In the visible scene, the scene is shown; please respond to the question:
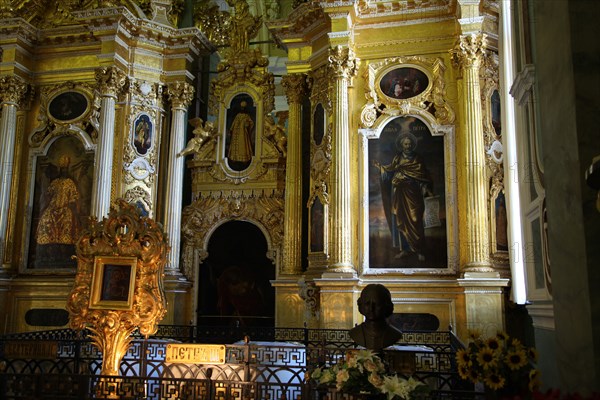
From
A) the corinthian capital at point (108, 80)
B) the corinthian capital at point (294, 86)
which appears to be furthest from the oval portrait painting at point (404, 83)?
the corinthian capital at point (108, 80)

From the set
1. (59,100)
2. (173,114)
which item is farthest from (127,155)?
(59,100)

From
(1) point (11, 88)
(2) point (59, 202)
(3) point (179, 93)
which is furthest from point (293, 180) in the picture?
(1) point (11, 88)

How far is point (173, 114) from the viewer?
14.7 meters

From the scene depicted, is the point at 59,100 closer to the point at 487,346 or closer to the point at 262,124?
the point at 262,124

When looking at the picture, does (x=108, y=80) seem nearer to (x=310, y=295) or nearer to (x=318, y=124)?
(x=318, y=124)

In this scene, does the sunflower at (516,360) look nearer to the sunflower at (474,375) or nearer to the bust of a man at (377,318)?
the sunflower at (474,375)

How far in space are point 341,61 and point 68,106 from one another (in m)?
7.13

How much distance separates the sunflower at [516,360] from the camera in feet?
14.7

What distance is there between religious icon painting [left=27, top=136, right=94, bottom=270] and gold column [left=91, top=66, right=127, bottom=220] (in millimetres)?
829

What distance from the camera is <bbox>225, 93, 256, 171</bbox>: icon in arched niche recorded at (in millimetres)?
14648

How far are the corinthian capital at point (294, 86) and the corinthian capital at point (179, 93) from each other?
8.29 feet

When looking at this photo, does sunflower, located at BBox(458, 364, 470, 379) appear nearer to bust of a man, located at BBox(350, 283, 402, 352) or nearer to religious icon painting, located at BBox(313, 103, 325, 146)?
bust of a man, located at BBox(350, 283, 402, 352)

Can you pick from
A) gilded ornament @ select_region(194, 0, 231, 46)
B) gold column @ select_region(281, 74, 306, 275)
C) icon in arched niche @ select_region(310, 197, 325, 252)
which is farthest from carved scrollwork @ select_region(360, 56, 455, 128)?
gilded ornament @ select_region(194, 0, 231, 46)

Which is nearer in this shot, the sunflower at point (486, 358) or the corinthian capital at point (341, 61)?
the sunflower at point (486, 358)
